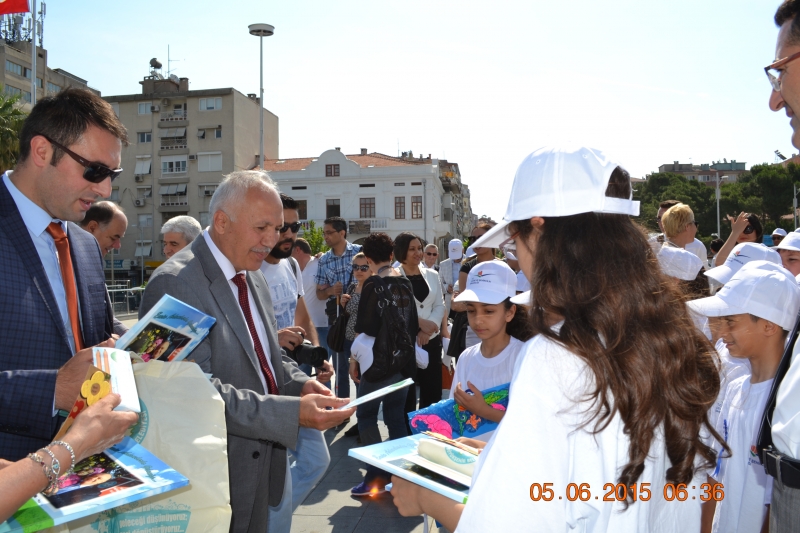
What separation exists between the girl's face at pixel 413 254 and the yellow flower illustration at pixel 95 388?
16.4ft

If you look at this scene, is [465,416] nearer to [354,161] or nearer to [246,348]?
[246,348]

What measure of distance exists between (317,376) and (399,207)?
5152 centimetres

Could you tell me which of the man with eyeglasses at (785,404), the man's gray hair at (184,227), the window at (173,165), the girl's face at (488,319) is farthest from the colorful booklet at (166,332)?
the window at (173,165)

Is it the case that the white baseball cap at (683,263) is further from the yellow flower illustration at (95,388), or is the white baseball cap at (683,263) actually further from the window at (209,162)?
the window at (209,162)

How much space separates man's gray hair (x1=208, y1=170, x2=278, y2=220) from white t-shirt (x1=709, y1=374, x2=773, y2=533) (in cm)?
237

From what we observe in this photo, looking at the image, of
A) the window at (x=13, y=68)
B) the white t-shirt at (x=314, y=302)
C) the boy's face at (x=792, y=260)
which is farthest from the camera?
the window at (x=13, y=68)

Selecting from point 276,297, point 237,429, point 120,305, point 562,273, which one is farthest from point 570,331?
point 120,305

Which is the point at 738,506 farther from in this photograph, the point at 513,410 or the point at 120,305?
the point at 120,305

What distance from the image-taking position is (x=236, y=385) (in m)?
2.62

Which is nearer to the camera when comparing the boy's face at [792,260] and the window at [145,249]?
the boy's face at [792,260]

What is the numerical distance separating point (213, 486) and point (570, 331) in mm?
1276

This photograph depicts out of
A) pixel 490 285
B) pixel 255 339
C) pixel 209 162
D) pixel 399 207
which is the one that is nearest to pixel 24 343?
pixel 255 339

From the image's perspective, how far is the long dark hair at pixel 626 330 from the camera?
1.33 metres

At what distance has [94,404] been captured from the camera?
1654 millimetres
